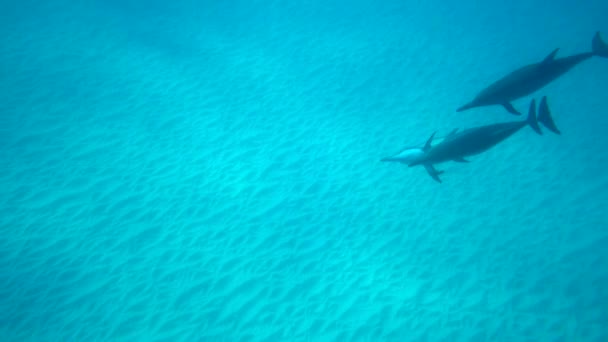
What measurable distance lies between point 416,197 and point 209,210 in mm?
5451

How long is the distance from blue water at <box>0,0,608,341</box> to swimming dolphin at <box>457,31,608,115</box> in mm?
5240

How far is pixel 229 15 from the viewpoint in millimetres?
20797

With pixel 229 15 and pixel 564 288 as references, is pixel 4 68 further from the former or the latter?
pixel 564 288

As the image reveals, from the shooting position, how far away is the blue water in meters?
7.31

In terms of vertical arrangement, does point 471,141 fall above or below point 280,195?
below

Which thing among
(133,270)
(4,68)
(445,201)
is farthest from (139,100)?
(445,201)

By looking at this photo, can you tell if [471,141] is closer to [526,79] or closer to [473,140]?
[473,140]

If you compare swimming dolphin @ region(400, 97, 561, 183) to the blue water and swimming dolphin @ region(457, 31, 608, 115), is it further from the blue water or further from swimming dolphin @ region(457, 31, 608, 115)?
the blue water

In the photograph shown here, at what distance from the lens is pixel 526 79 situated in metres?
2.88

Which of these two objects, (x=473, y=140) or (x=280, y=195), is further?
(x=280, y=195)

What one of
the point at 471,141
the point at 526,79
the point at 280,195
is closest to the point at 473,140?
the point at 471,141

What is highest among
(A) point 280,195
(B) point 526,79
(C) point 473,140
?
(A) point 280,195

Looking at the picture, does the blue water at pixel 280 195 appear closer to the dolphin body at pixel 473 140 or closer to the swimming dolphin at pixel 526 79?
the dolphin body at pixel 473 140

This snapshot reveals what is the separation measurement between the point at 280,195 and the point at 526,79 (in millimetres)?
7618
